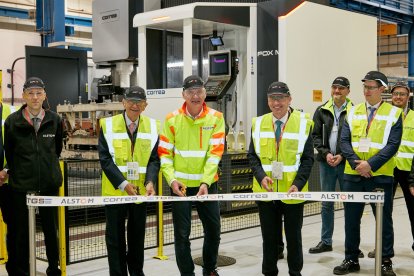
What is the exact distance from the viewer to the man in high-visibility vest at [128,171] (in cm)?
372

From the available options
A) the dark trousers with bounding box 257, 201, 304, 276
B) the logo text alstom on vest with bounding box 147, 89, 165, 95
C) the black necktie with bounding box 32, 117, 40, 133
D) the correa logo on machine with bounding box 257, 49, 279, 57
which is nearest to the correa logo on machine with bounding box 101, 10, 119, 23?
the logo text alstom on vest with bounding box 147, 89, 165, 95

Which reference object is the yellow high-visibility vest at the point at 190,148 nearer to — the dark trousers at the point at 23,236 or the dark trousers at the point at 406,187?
the dark trousers at the point at 23,236

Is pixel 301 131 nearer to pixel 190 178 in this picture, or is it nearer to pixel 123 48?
pixel 190 178

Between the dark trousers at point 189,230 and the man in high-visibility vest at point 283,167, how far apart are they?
1.20ft

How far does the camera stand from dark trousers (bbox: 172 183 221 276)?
3.76 meters

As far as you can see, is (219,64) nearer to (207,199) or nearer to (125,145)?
(125,145)

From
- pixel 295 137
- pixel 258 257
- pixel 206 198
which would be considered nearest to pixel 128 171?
pixel 206 198

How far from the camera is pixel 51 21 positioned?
1241 cm

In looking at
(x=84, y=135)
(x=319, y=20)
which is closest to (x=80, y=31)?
(x=84, y=135)

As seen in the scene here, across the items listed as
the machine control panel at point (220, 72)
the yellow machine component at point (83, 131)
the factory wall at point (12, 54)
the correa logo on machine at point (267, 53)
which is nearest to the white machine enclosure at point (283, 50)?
the correa logo on machine at point (267, 53)

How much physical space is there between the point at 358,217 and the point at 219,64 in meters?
3.38

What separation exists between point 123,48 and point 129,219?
421 cm

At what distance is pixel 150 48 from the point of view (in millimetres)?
7082

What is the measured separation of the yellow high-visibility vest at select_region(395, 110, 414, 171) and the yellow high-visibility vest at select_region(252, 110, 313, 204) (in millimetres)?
1462
